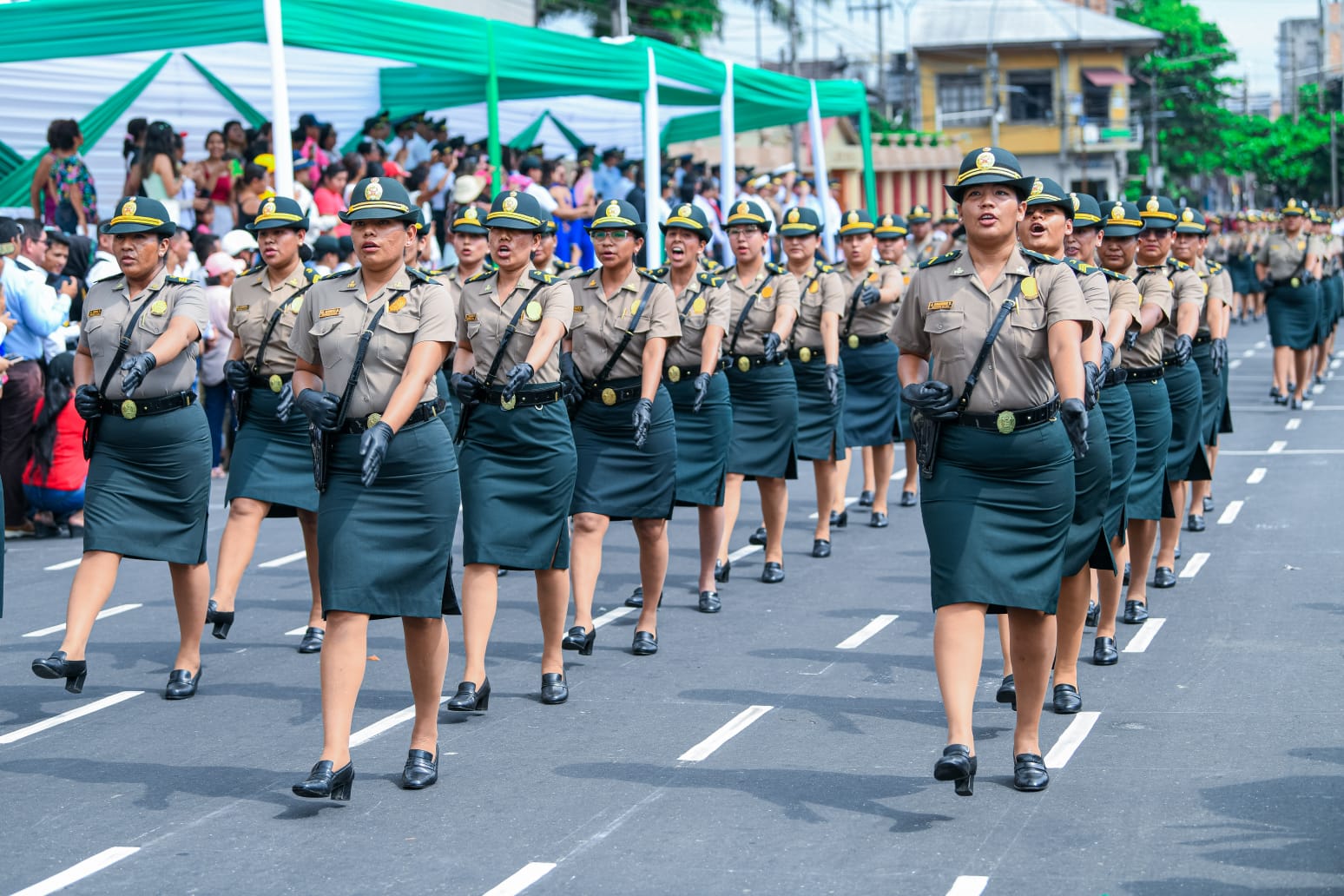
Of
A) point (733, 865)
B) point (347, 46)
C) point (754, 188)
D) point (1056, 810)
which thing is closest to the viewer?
point (733, 865)

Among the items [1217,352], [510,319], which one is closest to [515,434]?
[510,319]

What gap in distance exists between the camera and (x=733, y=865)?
5754 mm

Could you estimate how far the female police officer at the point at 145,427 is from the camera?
8227mm

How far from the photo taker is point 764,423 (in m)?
11.6

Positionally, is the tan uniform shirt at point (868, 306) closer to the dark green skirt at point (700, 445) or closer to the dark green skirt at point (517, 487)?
the dark green skirt at point (700, 445)

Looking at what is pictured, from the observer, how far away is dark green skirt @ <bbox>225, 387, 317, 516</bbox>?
918cm

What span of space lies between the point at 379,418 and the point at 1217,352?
6.85m

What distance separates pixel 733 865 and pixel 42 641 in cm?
535

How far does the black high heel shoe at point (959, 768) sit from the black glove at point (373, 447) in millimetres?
2120

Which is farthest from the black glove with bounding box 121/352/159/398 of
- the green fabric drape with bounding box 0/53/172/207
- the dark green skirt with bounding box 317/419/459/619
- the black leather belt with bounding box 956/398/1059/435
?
the green fabric drape with bounding box 0/53/172/207

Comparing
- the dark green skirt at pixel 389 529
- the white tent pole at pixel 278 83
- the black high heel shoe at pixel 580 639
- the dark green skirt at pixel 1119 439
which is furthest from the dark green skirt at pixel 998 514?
the white tent pole at pixel 278 83

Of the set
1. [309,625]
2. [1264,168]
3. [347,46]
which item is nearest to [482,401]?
[309,625]

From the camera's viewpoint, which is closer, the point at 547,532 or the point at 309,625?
the point at 547,532

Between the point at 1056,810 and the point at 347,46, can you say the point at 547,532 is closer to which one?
the point at 1056,810
